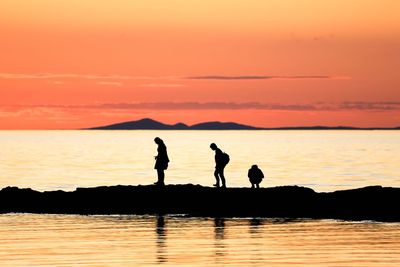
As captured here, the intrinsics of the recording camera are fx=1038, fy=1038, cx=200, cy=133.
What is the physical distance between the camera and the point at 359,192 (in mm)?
41594

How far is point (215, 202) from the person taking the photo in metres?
40.8

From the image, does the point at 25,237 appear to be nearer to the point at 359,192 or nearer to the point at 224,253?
the point at 224,253

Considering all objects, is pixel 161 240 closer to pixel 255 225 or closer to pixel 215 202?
pixel 255 225

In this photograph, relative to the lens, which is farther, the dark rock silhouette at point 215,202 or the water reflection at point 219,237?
the dark rock silhouette at point 215,202

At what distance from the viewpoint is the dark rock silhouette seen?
38812mm

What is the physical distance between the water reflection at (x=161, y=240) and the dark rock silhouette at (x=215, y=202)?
2609 millimetres

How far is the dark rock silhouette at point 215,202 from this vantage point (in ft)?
127

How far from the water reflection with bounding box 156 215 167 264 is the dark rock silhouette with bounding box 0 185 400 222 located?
8.56 ft

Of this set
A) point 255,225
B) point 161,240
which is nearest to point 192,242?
point 161,240

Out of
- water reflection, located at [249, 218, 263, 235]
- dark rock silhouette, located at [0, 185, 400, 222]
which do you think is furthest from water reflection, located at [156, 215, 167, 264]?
water reflection, located at [249, 218, 263, 235]

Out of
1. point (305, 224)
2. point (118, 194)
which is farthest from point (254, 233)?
point (118, 194)

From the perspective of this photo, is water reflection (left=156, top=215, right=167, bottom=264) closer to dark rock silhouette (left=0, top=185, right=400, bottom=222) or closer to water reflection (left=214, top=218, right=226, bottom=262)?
water reflection (left=214, top=218, right=226, bottom=262)

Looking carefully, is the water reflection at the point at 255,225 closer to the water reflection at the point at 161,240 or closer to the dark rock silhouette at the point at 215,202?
the dark rock silhouette at the point at 215,202

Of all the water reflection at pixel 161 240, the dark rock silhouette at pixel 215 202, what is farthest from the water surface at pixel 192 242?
the dark rock silhouette at pixel 215 202
